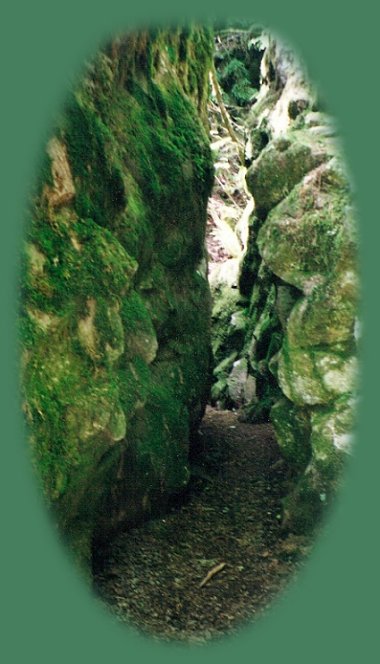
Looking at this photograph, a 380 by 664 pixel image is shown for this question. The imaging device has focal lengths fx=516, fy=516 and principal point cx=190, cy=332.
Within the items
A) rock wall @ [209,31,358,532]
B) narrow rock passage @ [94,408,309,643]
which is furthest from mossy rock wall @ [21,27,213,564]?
rock wall @ [209,31,358,532]

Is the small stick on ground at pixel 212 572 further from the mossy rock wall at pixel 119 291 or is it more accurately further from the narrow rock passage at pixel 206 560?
the mossy rock wall at pixel 119 291

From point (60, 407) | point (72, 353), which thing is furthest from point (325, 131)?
point (60, 407)

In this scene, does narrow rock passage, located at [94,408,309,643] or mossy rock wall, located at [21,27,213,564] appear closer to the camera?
mossy rock wall, located at [21,27,213,564]

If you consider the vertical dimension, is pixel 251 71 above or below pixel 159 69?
above

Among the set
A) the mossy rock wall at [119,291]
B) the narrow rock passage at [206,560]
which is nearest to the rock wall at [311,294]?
the narrow rock passage at [206,560]

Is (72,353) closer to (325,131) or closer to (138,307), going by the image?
(138,307)

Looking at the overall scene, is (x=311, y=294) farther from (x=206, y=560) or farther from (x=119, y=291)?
(x=206, y=560)

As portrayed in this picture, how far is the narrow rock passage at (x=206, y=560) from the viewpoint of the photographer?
7121mm

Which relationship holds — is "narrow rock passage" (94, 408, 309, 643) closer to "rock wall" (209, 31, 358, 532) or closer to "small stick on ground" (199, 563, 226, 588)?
"small stick on ground" (199, 563, 226, 588)

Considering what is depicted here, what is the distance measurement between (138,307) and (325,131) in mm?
4599

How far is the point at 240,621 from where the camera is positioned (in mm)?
7164

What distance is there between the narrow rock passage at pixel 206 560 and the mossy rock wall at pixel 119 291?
0.56 m

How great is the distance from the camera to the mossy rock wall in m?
5.89

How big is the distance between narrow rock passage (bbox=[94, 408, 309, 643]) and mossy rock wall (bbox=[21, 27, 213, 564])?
0.56m
